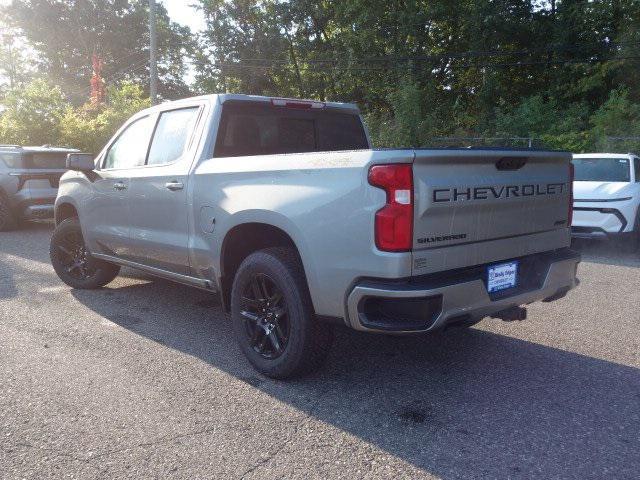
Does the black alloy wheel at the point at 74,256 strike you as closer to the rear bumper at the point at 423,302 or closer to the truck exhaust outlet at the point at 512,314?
the rear bumper at the point at 423,302

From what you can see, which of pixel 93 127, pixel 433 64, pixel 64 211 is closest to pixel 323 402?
pixel 64 211

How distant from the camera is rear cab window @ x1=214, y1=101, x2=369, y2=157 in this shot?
424 cm

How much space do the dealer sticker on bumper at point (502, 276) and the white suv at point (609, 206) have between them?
235 inches

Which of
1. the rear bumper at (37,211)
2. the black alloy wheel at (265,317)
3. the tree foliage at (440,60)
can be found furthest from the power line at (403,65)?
the black alloy wheel at (265,317)

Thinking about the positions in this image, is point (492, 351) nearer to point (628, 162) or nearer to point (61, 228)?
point (61, 228)

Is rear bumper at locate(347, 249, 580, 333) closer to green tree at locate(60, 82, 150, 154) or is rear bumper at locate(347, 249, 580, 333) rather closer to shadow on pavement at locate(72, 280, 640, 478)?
shadow on pavement at locate(72, 280, 640, 478)

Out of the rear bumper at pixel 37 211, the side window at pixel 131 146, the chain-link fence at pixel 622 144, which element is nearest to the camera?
the side window at pixel 131 146

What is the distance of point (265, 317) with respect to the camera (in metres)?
3.62

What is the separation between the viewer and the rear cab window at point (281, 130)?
424 centimetres

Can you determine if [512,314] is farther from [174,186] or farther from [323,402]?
[174,186]

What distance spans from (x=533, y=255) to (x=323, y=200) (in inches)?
58.8

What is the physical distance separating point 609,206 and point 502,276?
636 cm

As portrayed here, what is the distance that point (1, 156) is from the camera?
10227 millimetres

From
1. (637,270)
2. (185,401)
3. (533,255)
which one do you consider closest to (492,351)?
(533,255)
